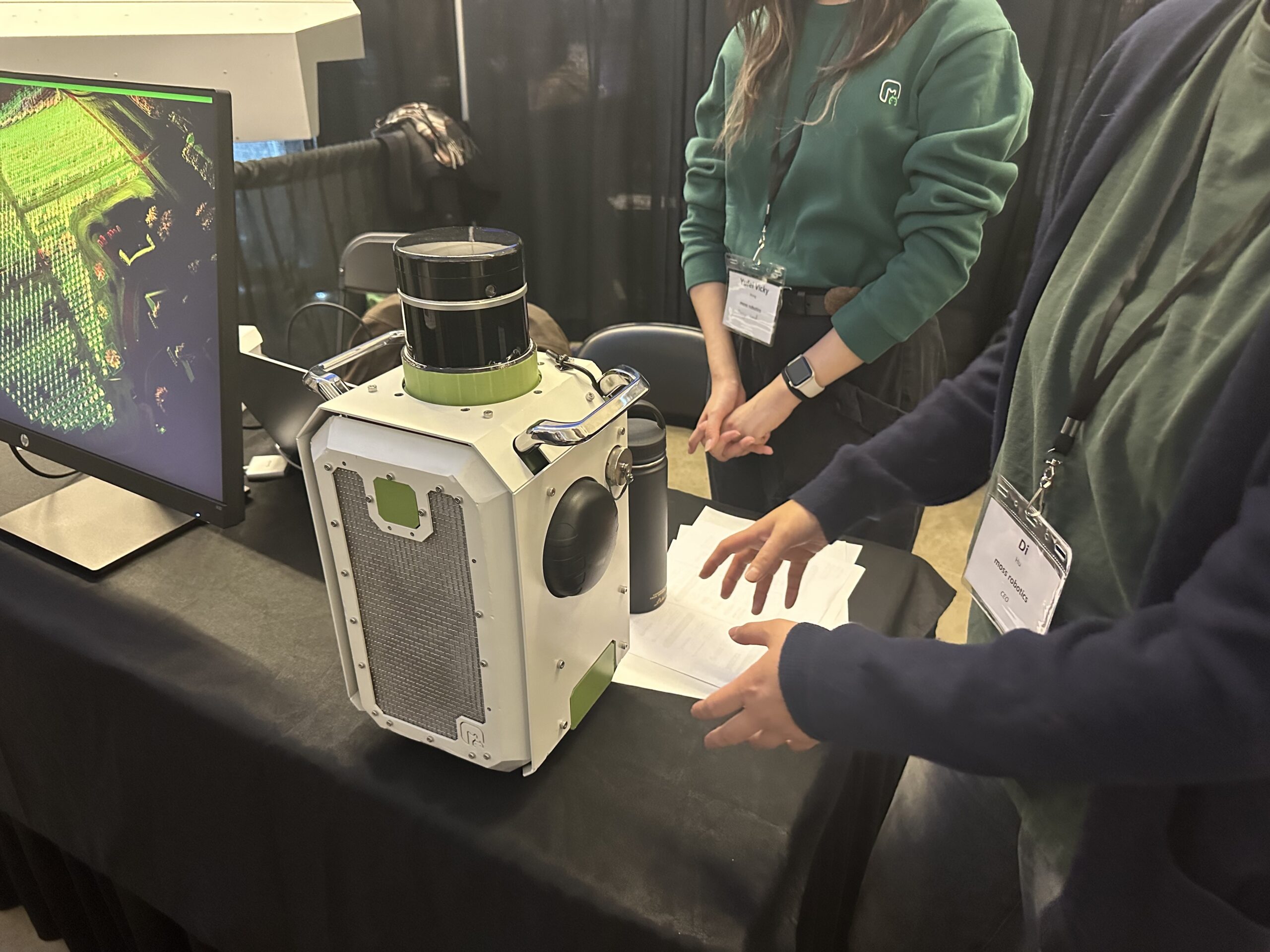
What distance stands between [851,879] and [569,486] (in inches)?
22.5

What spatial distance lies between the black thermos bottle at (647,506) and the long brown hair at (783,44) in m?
0.61

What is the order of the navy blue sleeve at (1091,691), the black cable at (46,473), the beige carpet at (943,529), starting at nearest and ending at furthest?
the navy blue sleeve at (1091,691), the black cable at (46,473), the beige carpet at (943,529)

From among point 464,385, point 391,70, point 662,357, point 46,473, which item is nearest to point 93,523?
point 46,473

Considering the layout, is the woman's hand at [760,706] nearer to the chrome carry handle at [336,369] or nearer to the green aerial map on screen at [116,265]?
the chrome carry handle at [336,369]

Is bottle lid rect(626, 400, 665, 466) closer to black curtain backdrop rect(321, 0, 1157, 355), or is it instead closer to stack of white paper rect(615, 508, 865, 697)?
stack of white paper rect(615, 508, 865, 697)

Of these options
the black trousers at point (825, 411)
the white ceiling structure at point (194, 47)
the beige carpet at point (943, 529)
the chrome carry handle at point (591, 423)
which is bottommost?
the beige carpet at point (943, 529)

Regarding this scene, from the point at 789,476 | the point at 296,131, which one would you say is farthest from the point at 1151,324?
the point at 296,131

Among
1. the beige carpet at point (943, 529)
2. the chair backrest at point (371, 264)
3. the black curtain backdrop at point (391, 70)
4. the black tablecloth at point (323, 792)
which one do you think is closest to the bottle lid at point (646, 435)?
the black tablecloth at point (323, 792)

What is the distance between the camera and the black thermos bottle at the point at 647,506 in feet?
2.68

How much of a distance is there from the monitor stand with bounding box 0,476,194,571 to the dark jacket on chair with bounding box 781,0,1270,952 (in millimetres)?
769

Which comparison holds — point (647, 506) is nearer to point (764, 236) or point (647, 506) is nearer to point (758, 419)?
point (758, 419)

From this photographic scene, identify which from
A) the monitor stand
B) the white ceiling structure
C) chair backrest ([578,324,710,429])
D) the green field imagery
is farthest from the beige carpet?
the green field imagery

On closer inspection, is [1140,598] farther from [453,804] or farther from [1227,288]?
[453,804]

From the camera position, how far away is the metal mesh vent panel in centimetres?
60
